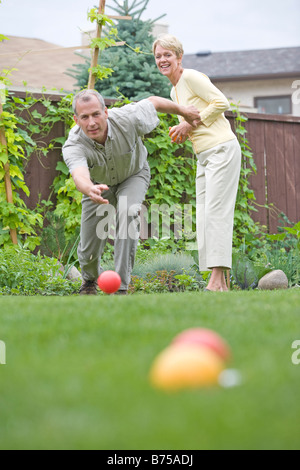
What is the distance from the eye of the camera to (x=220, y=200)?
5125 millimetres

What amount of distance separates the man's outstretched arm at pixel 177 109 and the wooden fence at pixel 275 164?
356cm

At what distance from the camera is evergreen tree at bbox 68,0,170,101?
9625mm

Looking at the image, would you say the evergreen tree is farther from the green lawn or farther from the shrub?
the green lawn

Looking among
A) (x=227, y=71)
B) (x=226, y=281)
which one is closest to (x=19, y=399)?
(x=226, y=281)

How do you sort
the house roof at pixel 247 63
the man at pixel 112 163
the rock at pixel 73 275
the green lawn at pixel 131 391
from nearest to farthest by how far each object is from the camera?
the green lawn at pixel 131 391, the man at pixel 112 163, the rock at pixel 73 275, the house roof at pixel 247 63

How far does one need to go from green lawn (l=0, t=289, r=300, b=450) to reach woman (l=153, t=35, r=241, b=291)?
241 centimetres

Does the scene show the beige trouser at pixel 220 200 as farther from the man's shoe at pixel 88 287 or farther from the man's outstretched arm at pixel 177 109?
the man's shoe at pixel 88 287

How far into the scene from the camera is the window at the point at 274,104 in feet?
73.8

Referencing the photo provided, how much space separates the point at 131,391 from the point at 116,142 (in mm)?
3352

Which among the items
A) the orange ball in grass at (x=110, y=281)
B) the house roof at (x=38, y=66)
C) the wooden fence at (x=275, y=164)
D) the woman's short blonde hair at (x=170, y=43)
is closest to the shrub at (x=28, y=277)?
the orange ball in grass at (x=110, y=281)
